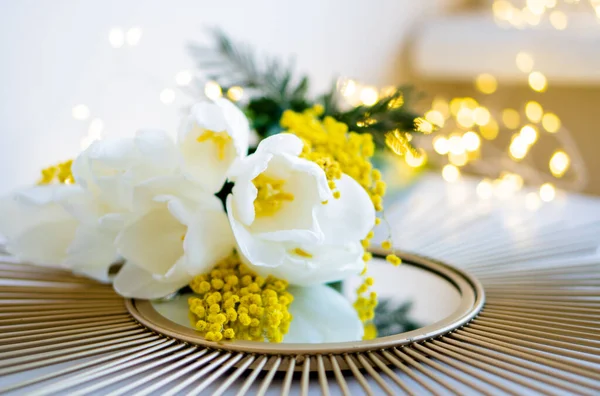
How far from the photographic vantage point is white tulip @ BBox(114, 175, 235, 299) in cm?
52

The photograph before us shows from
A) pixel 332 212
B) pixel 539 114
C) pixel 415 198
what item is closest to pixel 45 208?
pixel 332 212

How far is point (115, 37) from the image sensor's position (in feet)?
3.33

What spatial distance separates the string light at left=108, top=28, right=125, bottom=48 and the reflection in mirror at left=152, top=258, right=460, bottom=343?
573 millimetres

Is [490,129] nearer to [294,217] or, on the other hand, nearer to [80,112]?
[80,112]

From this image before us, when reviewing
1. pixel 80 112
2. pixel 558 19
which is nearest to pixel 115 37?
pixel 80 112

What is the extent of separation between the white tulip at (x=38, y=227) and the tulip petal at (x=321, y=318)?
0.75 feet

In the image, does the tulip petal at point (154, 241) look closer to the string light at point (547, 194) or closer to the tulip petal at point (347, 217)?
the tulip petal at point (347, 217)

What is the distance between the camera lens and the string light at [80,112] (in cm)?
98

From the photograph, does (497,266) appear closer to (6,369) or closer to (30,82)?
(6,369)

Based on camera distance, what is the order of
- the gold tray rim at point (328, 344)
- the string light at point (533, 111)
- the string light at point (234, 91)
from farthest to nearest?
the string light at point (533, 111)
the string light at point (234, 91)
the gold tray rim at point (328, 344)

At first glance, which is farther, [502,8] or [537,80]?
[502,8]

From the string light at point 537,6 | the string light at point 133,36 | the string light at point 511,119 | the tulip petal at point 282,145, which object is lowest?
the tulip petal at point 282,145

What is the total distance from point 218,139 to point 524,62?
1.36m

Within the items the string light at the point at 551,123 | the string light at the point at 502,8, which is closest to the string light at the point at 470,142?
the string light at the point at 551,123
